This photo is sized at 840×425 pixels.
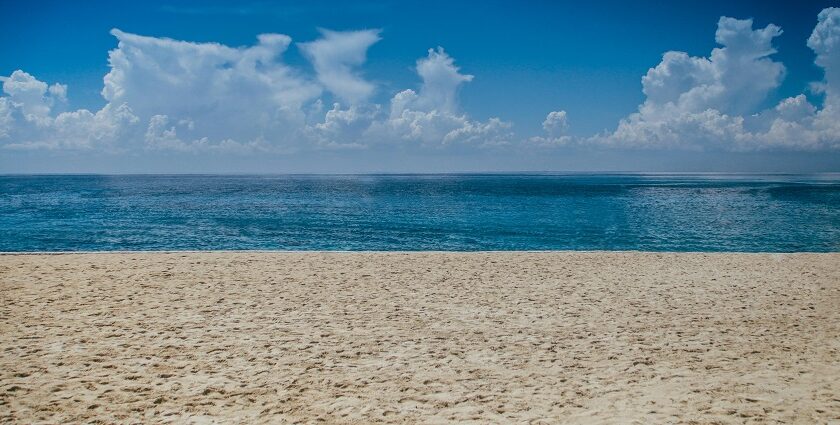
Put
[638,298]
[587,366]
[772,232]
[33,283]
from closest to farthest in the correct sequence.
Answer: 1. [587,366]
2. [638,298]
3. [33,283]
4. [772,232]

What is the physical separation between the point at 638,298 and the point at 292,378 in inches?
370

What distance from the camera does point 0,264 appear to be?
1688 cm

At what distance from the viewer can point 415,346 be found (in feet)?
30.2

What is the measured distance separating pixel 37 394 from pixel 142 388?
1362 mm

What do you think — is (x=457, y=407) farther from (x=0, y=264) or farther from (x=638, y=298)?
(x=0, y=264)

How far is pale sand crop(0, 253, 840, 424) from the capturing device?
6812 mm

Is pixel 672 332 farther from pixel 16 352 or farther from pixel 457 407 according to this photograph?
pixel 16 352

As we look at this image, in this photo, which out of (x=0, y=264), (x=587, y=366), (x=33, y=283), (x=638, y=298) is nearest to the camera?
(x=587, y=366)

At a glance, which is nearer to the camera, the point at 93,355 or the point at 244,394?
the point at 244,394

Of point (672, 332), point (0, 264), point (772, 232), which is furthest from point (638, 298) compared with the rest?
point (772, 232)

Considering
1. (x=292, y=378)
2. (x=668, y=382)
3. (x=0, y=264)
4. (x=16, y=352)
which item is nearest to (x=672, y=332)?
(x=668, y=382)

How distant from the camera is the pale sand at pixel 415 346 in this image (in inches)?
268

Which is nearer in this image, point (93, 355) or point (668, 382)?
point (668, 382)

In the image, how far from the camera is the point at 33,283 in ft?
46.1
